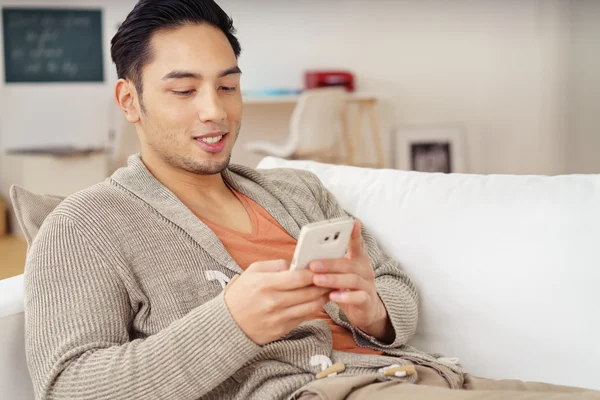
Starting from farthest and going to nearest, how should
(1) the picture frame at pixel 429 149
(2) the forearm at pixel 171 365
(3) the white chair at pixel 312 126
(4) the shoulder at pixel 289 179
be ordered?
(1) the picture frame at pixel 429 149
(3) the white chair at pixel 312 126
(4) the shoulder at pixel 289 179
(2) the forearm at pixel 171 365

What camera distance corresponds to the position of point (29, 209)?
1490mm

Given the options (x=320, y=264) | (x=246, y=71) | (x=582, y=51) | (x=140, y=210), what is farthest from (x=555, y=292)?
(x=582, y=51)

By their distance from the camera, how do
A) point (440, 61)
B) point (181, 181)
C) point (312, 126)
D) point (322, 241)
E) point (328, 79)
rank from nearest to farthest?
point (322, 241) → point (181, 181) → point (312, 126) → point (328, 79) → point (440, 61)

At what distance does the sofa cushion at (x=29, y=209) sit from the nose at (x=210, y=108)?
368 mm

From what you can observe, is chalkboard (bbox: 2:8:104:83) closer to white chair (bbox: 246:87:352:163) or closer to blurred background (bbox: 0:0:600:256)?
blurred background (bbox: 0:0:600:256)

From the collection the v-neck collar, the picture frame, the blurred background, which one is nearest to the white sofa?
the v-neck collar

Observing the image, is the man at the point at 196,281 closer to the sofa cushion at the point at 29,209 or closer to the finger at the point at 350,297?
the finger at the point at 350,297

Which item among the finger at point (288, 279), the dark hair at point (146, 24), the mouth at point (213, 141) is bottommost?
the finger at point (288, 279)

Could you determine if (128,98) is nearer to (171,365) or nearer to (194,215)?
(194,215)

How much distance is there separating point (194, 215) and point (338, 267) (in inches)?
14.4

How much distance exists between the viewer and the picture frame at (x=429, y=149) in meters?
6.26

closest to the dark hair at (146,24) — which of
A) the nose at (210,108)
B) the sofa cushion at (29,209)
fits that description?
the nose at (210,108)

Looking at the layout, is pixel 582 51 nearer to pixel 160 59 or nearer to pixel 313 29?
pixel 313 29

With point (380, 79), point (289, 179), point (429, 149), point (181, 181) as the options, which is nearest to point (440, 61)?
point (380, 79)
